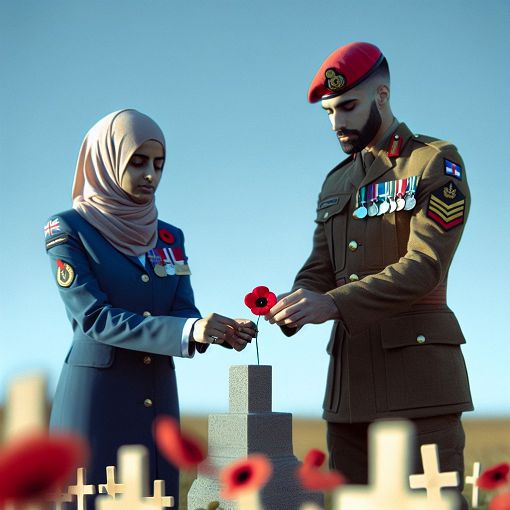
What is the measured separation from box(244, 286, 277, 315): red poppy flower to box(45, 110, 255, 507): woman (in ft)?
0.55

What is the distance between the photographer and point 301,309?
2.87 meters

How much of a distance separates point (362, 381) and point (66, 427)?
1232mm

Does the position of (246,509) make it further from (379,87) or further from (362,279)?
(379,87)

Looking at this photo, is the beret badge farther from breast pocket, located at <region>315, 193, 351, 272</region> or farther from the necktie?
breast pocket, located at <region>315, 193, 351, 272</region>

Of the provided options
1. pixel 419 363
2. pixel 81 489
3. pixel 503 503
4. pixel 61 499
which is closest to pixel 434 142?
pixel 419 363

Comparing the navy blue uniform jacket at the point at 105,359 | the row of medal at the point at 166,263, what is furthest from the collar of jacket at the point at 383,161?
the navy blue uniform jacket at the point at 105,359

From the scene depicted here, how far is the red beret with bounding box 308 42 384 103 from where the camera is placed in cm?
333

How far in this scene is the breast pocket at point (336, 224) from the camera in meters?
3.41

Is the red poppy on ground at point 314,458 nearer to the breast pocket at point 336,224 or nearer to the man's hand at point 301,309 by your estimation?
the man's hand at point 301,309

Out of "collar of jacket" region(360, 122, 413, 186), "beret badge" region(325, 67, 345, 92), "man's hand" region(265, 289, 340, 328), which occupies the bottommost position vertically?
"man's hand" region(265, 289, 340, 328)

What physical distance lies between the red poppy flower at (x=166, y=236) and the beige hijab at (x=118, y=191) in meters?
0.07

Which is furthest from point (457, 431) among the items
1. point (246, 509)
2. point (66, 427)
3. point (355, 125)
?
point (246, 509)

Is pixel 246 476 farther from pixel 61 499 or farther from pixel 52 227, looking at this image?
pixel 52 227

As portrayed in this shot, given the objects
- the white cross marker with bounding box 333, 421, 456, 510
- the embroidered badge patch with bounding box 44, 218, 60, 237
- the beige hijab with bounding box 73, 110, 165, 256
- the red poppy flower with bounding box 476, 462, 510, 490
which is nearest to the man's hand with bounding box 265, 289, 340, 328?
the beige hijab with bounding box 73, 110, 165, 256
